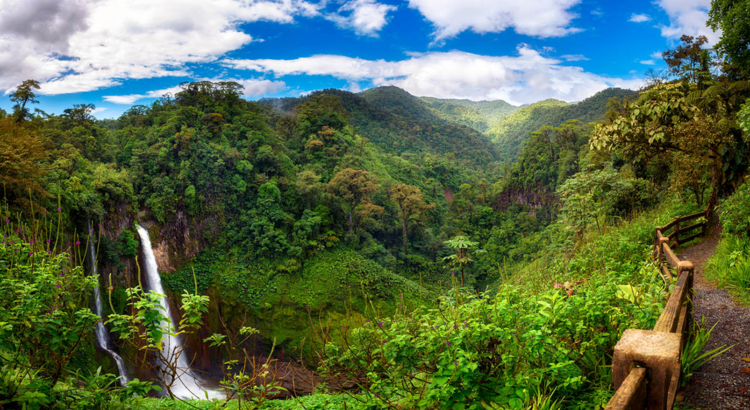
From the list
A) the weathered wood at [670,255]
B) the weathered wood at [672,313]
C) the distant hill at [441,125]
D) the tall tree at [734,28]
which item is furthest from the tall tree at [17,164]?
the distant hill at [441,125]

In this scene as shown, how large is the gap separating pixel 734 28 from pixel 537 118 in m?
77.8

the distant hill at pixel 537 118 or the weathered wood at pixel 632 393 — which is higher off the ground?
the distant hill at pixel 537 118

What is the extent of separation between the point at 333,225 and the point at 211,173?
7852mm

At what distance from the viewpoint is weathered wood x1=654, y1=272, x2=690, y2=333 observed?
1854 mm

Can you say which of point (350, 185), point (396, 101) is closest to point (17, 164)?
point (350, 185)

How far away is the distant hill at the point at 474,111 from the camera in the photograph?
11109 centimetres

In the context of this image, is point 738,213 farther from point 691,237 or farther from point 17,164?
point 17,164

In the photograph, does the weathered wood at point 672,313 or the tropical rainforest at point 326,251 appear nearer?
the weathered wood at point 672,313

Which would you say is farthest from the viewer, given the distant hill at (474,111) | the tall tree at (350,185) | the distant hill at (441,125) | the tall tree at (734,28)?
the distant hill at (474,111)

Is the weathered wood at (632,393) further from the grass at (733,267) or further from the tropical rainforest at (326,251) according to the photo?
the grass at (733,267)

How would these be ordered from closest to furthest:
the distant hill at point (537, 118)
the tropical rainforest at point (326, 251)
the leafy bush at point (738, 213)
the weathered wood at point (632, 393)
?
the weathered wood at point (632, 393)
the tropical rainforest at point (326, 251)
the leafy bush at point (738, 213)
the distant hill at point (537, 118)

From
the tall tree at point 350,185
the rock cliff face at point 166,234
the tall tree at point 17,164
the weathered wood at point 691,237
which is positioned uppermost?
the tall tree at point 17,164

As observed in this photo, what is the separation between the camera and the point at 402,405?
238 cm

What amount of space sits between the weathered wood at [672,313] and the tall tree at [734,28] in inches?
345
